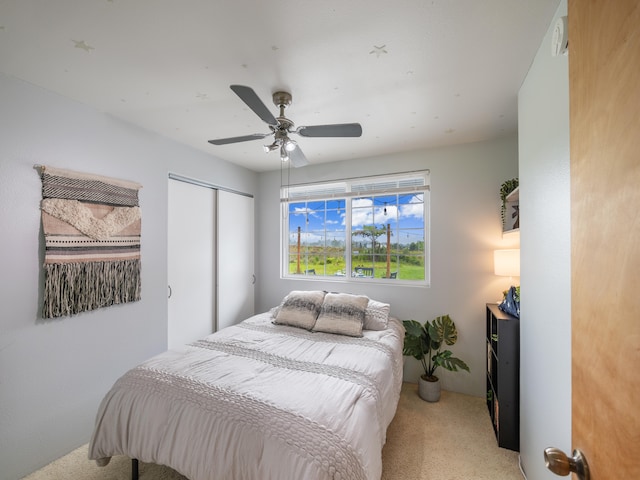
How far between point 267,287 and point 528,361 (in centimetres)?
304

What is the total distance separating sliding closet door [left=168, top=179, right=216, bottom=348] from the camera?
2848mm

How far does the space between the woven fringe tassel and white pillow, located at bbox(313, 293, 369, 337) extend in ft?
5.56

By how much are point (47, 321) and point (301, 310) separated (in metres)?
1.92

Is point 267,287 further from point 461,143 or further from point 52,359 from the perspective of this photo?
point 461,143

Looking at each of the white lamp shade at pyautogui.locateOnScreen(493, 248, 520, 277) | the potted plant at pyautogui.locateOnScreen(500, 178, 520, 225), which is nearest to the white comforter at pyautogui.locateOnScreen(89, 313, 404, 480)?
the white lamp shade at pyautogui.locateOnScreen(493, 248, 520, 277)

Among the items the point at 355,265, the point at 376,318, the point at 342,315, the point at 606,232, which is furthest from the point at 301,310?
the point at 606,232

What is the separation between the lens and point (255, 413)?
136 centimetres

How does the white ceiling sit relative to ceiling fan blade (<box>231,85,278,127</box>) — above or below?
above

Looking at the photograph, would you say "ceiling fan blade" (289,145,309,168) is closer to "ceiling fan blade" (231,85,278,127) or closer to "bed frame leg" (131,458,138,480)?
"ceiling fan blade" (231,85,278,127)

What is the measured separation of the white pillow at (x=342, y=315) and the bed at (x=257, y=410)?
0.20m

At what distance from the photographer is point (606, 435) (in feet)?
1.69

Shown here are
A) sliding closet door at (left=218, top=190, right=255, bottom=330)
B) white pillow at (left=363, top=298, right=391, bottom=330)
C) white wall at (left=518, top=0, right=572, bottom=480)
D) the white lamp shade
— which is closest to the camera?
white wall at (left=518, top=0, right=572, bottom=480)

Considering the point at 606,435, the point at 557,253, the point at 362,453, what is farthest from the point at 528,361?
the point at 606,435

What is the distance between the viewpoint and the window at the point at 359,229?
3205mm
